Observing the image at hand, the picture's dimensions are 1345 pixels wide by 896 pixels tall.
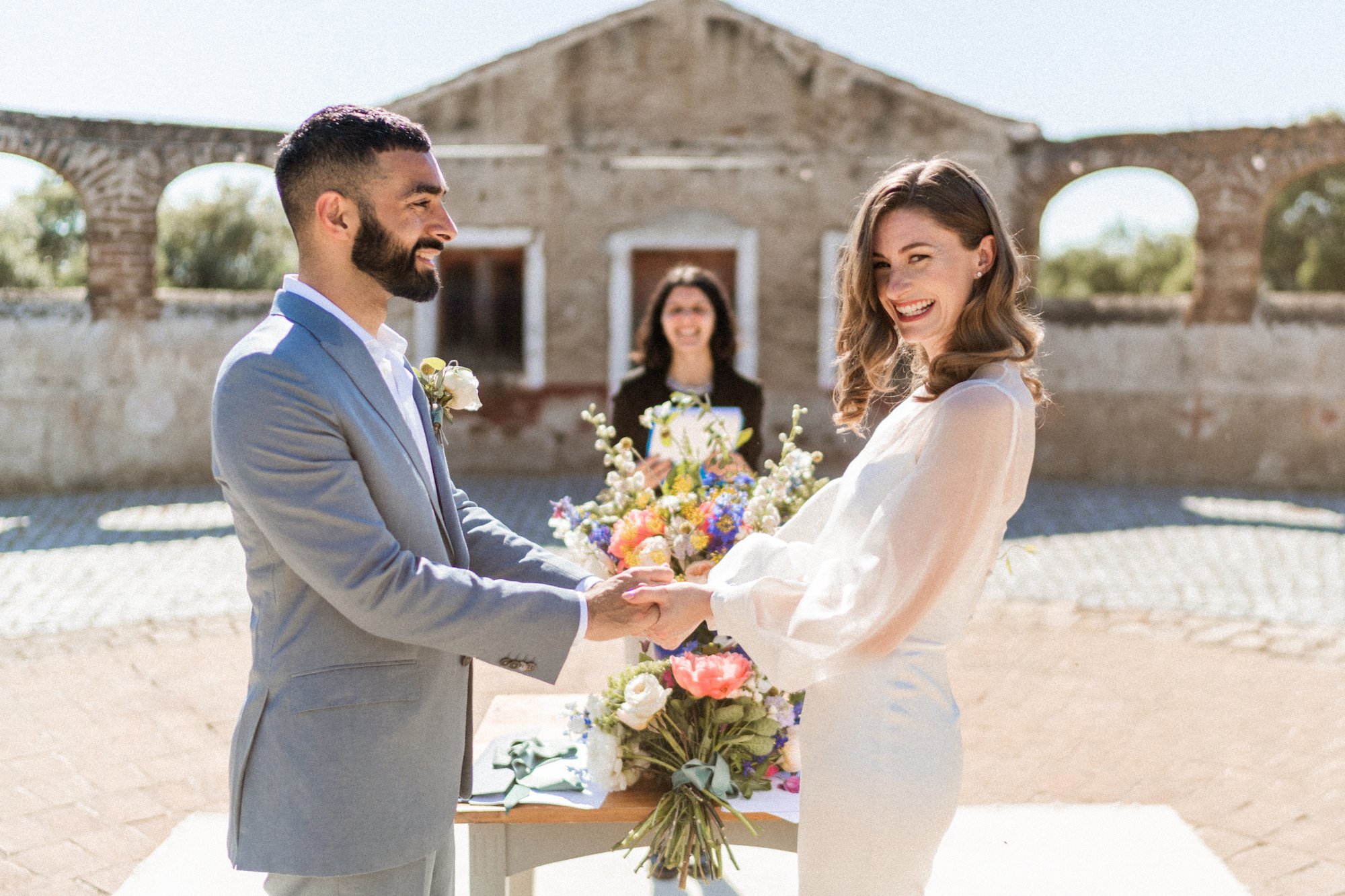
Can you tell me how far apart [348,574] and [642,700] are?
104 cm

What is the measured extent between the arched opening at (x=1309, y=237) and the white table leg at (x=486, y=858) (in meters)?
35.6

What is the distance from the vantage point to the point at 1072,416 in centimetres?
1345

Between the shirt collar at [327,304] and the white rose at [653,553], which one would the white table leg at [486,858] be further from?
the shirt collar at [327,304]

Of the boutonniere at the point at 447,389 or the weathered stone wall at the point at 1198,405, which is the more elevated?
the boutonniere at the point at 447,389

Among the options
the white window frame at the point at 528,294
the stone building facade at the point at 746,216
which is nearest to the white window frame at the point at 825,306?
the stone building facade at the point at 746,216

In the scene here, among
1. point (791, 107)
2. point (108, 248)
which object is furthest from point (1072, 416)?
point (108, 248)

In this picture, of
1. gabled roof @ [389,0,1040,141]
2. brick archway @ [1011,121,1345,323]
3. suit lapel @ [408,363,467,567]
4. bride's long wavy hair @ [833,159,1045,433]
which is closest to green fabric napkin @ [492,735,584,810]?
suit lapel @ [408,363,467,567]

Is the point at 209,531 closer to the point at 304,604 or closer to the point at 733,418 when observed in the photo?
the point at 733,418

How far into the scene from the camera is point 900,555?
79.0 inches

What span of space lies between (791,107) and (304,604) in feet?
39.9

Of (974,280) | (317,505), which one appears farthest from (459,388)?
(974,280)

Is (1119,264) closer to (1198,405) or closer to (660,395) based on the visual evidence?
(1198,405)

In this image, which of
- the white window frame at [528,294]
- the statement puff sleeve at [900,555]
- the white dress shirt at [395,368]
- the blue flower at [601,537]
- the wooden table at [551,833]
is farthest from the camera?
the white window frame at [528,294]

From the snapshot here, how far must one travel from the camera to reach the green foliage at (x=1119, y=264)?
1762 inches
